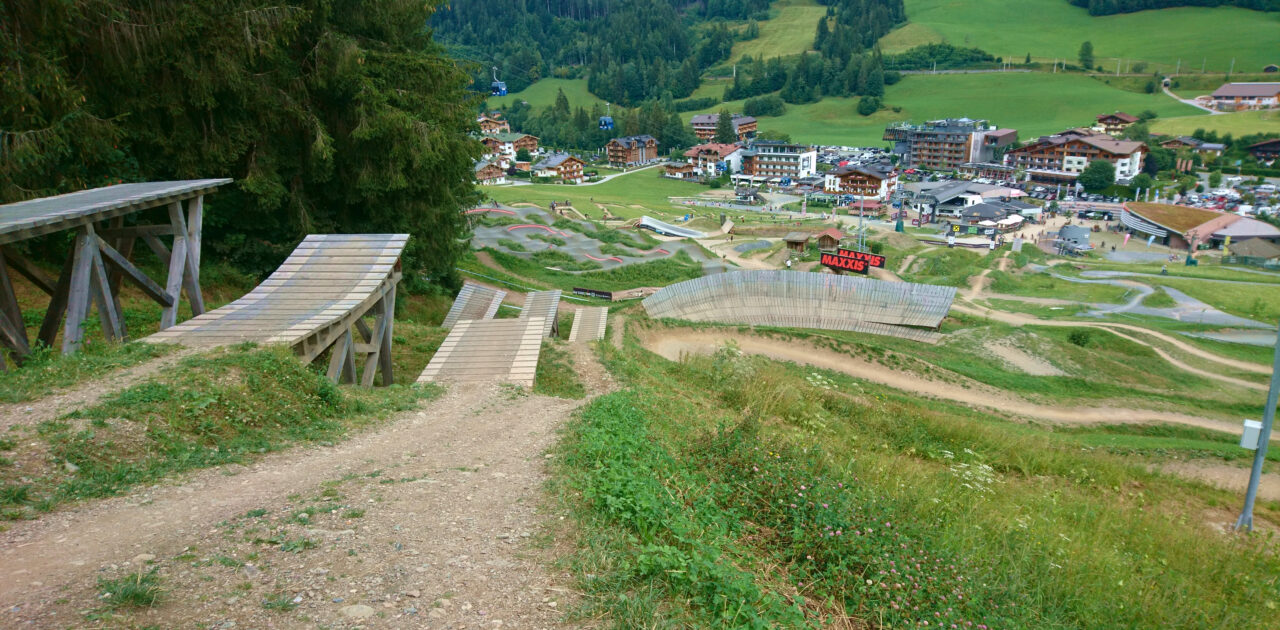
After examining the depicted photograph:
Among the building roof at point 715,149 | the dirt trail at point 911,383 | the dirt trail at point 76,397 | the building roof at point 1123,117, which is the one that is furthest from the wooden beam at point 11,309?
the building roof at point 1123,117

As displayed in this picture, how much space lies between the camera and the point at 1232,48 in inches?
5344

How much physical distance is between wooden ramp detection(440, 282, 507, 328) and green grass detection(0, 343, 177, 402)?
33.8ft

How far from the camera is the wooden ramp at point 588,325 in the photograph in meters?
18.9

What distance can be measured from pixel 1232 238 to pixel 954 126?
50.6 metres

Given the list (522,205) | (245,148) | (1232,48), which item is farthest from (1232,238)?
(1232,48)

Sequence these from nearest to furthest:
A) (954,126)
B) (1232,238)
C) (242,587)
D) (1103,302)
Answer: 1. (242,587)
2. (1103,302)
3. (1232,238)
4. (954,126)

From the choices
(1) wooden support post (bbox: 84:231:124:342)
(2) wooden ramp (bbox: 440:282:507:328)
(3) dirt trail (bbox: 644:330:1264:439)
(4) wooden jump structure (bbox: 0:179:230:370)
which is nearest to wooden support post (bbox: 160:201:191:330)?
(4) wooden jump structure (bbox: 0:179:230:370)

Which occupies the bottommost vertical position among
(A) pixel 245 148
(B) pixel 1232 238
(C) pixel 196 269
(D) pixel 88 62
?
(B) pixel 1232 238

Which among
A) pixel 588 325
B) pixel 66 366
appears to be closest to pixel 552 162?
pixel 588 325

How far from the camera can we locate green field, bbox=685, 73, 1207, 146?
12212 centimetres

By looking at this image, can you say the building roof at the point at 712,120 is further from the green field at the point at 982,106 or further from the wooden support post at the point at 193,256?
the wooden support post at the point at 193,256

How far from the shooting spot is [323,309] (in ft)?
32.2

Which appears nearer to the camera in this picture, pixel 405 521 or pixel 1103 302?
pixel 405 521

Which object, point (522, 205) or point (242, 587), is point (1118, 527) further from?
point (522, 205)
